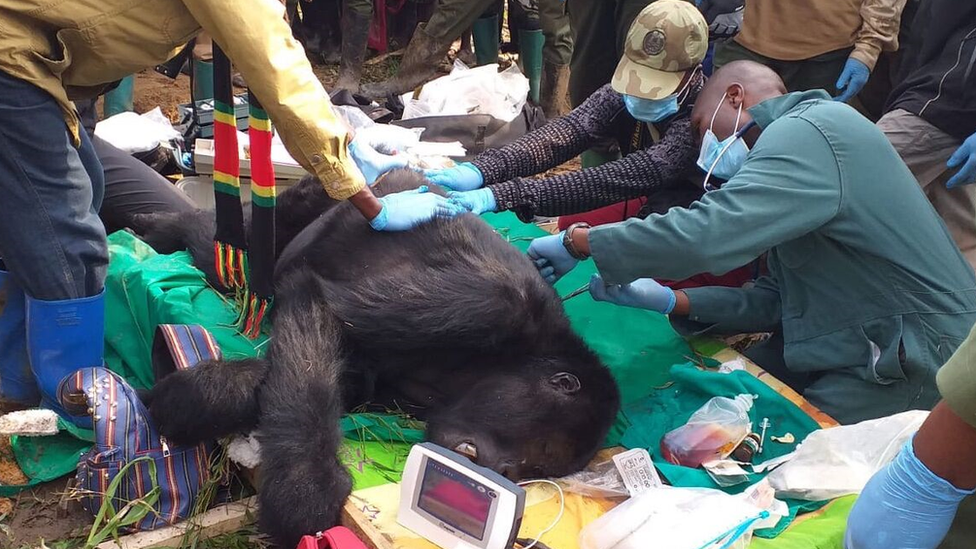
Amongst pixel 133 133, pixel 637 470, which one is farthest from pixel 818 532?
pixel 133 133

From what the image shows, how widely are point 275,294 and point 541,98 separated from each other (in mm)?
3784

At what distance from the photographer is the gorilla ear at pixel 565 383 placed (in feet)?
8.38

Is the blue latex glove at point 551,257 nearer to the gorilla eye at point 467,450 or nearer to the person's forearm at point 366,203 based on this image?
the person's forearm at point 366,203

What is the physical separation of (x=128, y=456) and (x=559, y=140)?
220 cm

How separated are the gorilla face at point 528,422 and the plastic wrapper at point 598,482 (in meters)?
0.03

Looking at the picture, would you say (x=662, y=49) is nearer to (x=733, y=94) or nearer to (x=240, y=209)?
(x=733, y=94)

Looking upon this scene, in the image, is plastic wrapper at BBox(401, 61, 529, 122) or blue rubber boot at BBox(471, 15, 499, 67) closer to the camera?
plastic wrapper at BBox(401, 61, 529, 122)

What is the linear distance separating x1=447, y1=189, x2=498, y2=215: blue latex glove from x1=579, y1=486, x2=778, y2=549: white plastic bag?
1359mm

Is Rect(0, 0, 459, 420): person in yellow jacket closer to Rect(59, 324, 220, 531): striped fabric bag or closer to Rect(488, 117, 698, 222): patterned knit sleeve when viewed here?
Rect(59, 324, 220, 531): striped fabric bag

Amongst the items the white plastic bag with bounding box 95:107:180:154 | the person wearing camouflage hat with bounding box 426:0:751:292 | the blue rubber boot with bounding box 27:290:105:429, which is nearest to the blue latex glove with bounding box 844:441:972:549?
the person wearing camouflage hat with bounding box 426:0:751:292

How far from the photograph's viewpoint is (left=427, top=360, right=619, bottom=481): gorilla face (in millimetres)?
2412

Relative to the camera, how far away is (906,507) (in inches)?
61.1

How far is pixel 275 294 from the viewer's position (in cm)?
273

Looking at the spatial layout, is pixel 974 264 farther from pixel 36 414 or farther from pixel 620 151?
pixel 36 414
